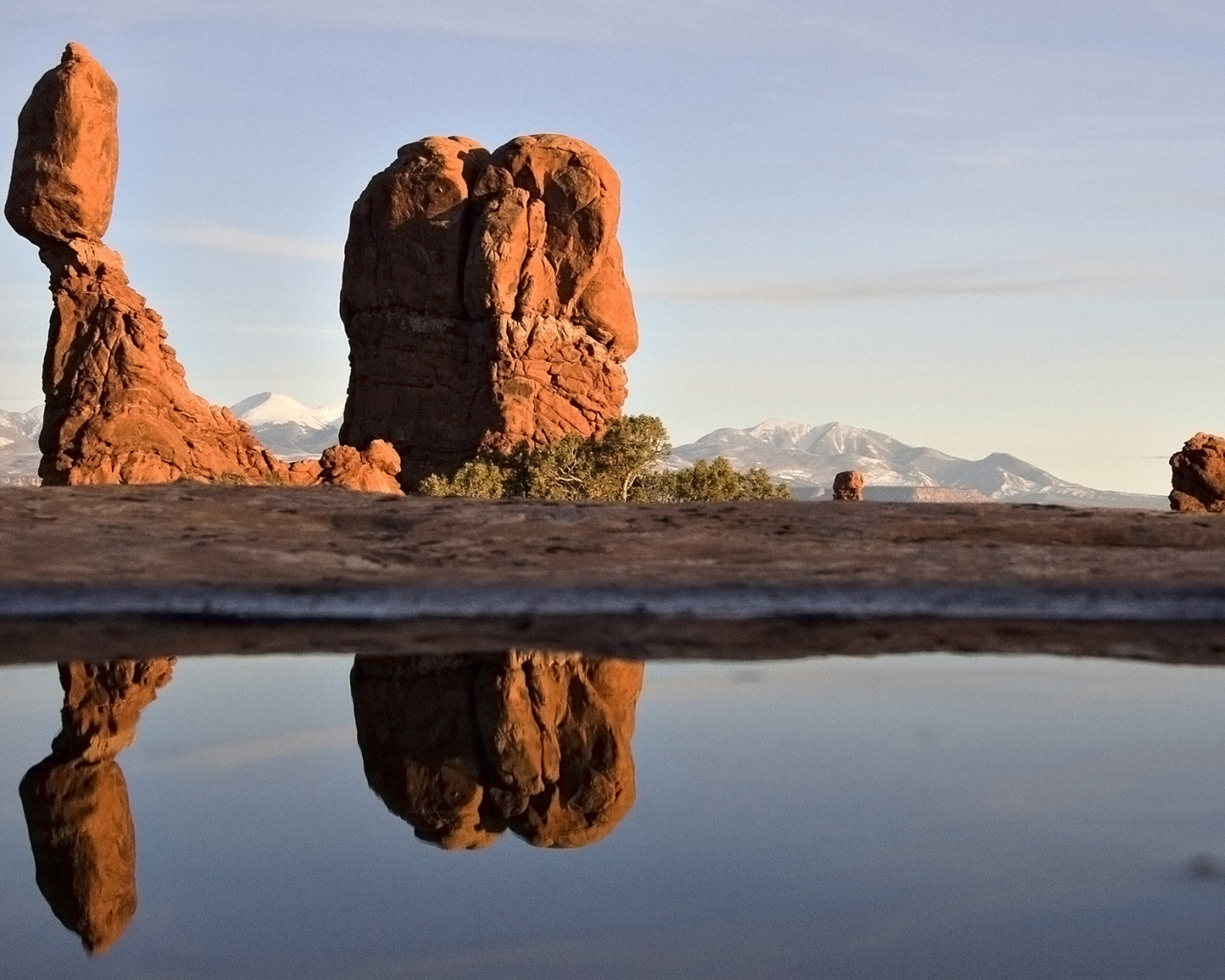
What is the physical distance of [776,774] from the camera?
8055 mm

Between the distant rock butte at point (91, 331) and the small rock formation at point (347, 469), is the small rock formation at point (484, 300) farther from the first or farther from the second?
the distant rock butte at point (91, 331)

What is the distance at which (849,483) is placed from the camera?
247 feet

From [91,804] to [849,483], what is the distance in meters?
69.2

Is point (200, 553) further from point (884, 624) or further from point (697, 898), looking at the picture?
point (697, 898)

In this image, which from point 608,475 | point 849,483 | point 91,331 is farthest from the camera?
point 608,475

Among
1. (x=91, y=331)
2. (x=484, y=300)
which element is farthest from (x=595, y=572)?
(x=484, y=300)

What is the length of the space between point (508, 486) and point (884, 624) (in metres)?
69.6

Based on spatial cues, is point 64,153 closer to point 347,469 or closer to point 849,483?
point 347,469

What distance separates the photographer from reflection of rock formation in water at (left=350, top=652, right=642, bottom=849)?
7.36m

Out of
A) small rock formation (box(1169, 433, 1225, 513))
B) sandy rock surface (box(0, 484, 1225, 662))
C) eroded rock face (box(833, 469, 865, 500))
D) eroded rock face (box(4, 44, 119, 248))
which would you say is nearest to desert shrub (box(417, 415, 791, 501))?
eroded rock face (box(833, 469, 865, 500))

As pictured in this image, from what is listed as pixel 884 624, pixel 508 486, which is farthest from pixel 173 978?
pixel 508 486

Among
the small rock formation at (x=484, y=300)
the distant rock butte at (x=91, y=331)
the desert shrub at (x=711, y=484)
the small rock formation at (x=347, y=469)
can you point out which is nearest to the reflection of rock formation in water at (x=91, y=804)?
the distant rock butte at (x=91, y=331)

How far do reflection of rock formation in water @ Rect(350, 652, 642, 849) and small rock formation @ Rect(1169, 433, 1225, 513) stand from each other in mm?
51244

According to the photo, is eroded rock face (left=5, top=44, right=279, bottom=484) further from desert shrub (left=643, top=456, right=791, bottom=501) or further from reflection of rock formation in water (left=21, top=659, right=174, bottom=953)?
reflection of rock formation in water (left=21, top=659, right=174, bottom=953)
